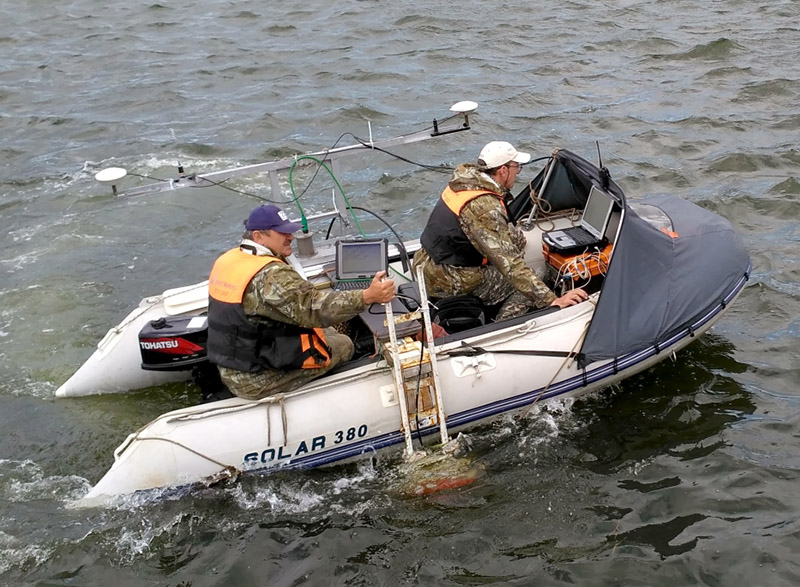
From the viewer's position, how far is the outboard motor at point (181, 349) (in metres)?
5.46

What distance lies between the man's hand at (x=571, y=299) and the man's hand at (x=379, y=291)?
1.65 meters

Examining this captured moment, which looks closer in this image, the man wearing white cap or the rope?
the rope

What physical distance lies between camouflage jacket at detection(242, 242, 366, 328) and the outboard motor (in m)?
0.91

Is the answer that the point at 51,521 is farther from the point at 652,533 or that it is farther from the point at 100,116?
the point at 100,116

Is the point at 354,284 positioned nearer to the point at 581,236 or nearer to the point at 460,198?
the point at 460,198

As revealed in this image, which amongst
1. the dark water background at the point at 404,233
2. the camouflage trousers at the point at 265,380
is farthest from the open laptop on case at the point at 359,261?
the dark water background at the point at 404,233

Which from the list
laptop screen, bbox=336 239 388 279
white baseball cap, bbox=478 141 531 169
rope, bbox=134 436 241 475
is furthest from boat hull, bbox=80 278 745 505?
white baseball cap, bbox=478 141 531 169

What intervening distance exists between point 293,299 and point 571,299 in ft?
7.12

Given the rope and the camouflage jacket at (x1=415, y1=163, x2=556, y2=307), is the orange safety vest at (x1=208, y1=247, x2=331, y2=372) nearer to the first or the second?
the rope

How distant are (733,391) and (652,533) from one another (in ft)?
5.90

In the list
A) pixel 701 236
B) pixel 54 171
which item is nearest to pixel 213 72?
pixel 54 171

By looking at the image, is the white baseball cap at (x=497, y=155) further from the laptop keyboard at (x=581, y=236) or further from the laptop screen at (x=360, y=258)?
the laptop screen at (x=360, y=258)

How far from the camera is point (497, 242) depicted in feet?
18.6

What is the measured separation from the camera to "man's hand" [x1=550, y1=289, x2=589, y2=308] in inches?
225
